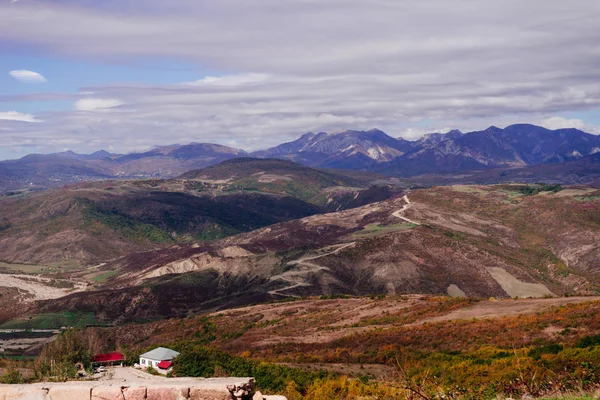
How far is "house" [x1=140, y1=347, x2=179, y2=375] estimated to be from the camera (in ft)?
144

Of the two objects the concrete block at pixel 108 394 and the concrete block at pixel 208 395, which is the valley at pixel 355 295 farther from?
the concrete block at pixel 108 394

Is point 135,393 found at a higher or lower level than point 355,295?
higher

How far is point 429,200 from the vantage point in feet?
545

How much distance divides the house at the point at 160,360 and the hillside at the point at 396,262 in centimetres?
4335

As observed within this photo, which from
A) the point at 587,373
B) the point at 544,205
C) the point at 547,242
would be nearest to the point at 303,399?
the point at 587,373

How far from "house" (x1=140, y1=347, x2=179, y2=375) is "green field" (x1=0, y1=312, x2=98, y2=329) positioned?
46628mm

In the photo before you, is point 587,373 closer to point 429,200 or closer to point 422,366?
point 422,366

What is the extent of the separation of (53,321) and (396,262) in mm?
58712

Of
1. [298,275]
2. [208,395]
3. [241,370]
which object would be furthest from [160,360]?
[298,275]

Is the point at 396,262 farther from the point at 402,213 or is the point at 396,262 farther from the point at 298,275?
the point at 402,213

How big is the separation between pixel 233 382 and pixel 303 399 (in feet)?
31.1

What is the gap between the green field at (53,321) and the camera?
9075 centimetres

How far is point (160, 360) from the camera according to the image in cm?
4634

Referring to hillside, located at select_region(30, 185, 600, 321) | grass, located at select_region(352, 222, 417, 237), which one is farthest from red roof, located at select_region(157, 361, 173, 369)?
grass, located at select_region(352, 222, 417, 237)
